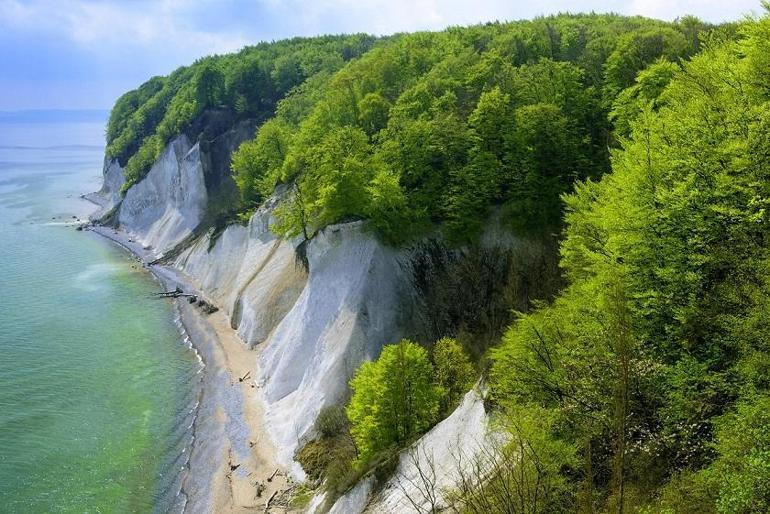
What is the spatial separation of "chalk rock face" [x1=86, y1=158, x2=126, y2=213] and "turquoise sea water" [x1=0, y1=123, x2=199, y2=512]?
27.4 meters

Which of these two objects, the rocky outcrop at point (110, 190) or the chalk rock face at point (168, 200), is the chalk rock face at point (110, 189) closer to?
the rocky outcrop at point (110, 190)

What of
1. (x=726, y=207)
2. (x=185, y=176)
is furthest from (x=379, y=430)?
(x=185, y=176)

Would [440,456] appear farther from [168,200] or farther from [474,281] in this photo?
[168,200]

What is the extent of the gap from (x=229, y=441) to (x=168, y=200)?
197 feet

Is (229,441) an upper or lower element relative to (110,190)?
lower

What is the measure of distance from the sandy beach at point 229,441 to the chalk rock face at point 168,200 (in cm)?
3123

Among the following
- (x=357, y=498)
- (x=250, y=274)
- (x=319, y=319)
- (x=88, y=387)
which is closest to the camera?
(x=357, y=498)

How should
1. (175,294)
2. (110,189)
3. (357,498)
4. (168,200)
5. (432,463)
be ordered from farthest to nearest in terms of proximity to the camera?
(110,189) < (168,200) < (175,294) < (357,498) < (432,463)

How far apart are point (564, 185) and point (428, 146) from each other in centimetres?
938

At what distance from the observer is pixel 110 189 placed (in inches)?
4476

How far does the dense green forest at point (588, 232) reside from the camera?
13.7 metres

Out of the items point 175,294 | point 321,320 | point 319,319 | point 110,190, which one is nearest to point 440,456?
point 321,320

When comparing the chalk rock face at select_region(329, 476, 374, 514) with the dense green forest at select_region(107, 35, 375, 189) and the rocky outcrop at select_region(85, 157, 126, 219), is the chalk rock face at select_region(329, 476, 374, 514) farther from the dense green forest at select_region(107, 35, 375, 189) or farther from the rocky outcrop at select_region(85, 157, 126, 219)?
the rocky outcrop at select_region(85, 157, 126, 219)

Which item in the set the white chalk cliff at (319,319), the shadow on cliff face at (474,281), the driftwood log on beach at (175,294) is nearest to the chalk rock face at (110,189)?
the driftwood log on beach at (175,294)
